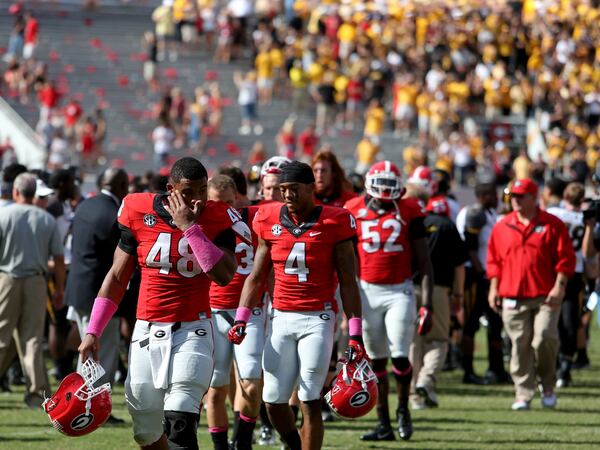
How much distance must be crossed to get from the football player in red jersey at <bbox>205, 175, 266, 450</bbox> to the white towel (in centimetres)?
146

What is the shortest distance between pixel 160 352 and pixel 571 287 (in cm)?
745

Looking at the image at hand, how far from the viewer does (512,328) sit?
1183cm

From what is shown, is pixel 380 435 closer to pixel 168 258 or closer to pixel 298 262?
pixel 298 262

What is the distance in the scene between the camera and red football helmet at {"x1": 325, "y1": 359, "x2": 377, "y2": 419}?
302 inches

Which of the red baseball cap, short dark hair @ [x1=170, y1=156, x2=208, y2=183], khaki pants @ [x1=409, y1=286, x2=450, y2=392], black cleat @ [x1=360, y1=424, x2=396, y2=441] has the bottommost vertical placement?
black cleat @ [x1=360, y1=424, x2=396, y2=441]

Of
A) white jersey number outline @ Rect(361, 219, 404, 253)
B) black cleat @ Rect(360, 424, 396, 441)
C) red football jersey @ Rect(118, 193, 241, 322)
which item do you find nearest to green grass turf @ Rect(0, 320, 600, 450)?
black cleat @ Rect(360, 424, 396, 441)

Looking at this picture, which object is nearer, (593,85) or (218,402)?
(218,402)

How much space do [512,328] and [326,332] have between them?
4041 millimetres

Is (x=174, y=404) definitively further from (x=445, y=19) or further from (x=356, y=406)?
(x=445, y=19)

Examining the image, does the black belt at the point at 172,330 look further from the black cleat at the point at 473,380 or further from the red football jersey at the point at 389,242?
the black cleat at the point at 473,380

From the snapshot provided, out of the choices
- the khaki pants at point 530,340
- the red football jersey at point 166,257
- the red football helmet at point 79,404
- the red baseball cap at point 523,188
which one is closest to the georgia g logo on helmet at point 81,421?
the red football helmet at point 79,404

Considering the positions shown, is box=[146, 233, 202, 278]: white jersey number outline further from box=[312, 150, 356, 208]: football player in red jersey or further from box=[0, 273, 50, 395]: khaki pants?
box=[0, 273, 50, 395]: khaki pants

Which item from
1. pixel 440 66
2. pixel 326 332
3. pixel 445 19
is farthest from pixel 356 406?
pixel 445 19

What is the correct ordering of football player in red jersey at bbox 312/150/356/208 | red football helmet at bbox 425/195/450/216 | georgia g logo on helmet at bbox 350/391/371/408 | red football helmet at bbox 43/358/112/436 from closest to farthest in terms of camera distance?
red football helmet at bbox 43/358/112/436, georgia g logo on helmet at bbox 350/391/371/408, football player in red jersey at bbox 312/150/356/208, red football helmet at bbox 425/195/450/216
